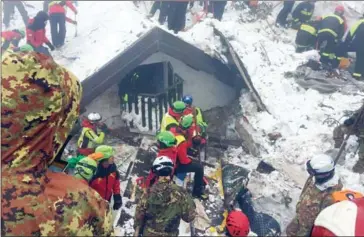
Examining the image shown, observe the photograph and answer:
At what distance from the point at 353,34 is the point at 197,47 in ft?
12.6

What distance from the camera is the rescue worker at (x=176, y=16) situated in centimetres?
1090

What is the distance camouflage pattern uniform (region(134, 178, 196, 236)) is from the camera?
4867 millimetres

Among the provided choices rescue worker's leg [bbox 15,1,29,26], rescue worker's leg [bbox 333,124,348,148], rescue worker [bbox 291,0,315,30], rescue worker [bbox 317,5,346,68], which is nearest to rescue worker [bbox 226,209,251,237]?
rescue worker's leg [bbox 333,124,348,148]

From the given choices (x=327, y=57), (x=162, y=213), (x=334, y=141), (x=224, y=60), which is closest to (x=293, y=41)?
(x=327, y=57)

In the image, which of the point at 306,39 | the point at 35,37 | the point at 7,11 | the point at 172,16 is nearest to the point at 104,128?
the point at 35,37

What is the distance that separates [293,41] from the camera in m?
11.5

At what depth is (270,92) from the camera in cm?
898

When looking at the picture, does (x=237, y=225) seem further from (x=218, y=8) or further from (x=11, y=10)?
(x=11, y=10)

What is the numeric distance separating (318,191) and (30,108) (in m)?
4.32

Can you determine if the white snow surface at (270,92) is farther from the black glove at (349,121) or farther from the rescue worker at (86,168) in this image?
the rescue worker at (86,168)

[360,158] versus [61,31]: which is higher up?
[360,158]

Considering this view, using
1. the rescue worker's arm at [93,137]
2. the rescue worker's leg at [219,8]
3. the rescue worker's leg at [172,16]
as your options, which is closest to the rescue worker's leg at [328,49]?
the rescue worker's leg at [219,8]

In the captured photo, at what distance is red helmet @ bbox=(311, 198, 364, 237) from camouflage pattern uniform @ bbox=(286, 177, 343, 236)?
338 centimetres

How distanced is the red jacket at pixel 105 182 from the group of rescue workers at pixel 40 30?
383 centimetres
